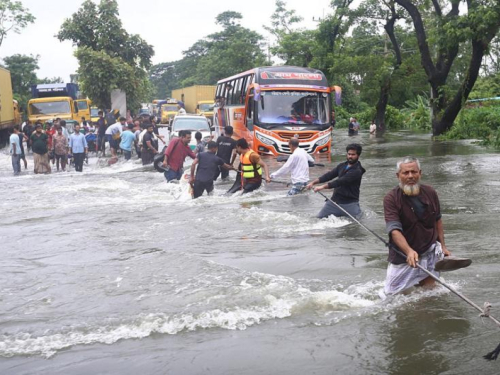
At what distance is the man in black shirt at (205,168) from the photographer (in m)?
13.3

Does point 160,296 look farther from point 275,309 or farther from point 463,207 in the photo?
point 463,207

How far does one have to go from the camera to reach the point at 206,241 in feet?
33.4

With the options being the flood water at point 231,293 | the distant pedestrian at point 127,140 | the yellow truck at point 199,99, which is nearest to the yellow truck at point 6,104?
the distant pedestrian at point 127,140

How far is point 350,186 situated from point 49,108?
2795 cm

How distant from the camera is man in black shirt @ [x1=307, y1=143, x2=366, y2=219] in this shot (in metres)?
9.49

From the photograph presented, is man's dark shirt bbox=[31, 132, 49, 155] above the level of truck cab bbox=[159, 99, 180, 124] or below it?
below

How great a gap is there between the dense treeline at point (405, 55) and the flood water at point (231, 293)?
10.2 metres

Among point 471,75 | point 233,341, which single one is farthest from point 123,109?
point 233,341

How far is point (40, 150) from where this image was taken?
21078mm

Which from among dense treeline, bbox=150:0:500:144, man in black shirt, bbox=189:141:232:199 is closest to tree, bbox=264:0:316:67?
dense treeline, bbox=150:0:500:144

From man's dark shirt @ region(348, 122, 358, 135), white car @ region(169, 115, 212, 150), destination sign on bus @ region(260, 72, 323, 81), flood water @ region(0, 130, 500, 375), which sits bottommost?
flood water @ region(0, 130, 500, 375)

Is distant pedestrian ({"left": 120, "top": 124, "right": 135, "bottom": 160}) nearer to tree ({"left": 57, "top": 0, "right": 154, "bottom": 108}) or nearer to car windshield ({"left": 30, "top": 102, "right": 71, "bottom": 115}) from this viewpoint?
car windshield ({"left": 30, "top": 102, "right": 71, "bottom": 115})

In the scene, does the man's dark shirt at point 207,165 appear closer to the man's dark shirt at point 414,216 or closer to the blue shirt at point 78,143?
the man's dark shirt at point 414,216

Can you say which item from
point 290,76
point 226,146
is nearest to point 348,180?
point 226,146
